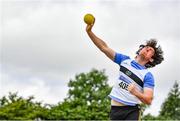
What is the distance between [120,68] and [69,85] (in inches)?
1206

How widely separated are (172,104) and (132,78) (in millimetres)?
39277

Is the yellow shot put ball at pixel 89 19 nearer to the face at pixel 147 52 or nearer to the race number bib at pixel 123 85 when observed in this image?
the face at pixel 147 52

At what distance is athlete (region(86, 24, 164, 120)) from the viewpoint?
7539 millimetres

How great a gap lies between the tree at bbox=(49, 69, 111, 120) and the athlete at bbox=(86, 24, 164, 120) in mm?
20912

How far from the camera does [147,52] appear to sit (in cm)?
764

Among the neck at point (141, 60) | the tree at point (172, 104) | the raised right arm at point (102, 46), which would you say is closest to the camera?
the neck at point (141, 60)

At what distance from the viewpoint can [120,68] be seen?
25.5ft

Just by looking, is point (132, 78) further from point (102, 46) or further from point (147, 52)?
point (102, 46)

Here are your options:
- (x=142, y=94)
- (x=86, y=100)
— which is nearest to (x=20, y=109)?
(x=86, y=100)

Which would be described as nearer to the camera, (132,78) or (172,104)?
(132,78)

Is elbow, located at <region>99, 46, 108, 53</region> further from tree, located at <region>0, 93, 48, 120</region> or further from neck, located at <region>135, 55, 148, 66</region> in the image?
tree, located at <region>0, 93, 48, 120</region>

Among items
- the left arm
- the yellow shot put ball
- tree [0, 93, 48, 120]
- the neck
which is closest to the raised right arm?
the yellow shot put ball

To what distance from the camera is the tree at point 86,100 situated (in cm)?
2938

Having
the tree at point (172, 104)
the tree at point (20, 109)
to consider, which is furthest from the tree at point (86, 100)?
the tree at point (172, 104)
